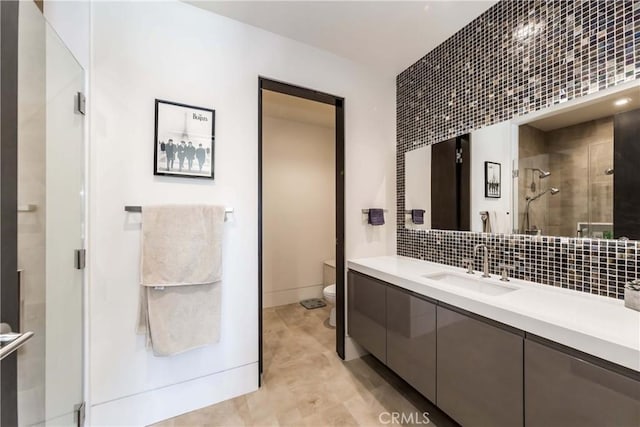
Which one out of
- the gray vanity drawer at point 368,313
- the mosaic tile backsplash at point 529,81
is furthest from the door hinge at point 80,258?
the mosaic tile backsplash at point 529,81

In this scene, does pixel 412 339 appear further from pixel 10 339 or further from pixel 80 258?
pixel 80 258

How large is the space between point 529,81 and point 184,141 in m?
2.13

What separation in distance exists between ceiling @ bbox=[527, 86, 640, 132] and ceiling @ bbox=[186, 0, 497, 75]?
879 millimetres

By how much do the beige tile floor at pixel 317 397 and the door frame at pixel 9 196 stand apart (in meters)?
0.90

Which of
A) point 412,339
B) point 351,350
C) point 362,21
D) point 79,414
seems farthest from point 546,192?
point 79,414

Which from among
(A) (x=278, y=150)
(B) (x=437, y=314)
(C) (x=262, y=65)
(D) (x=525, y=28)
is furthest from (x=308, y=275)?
(D) (x=525, y=28)

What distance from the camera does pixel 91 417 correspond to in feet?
4.73

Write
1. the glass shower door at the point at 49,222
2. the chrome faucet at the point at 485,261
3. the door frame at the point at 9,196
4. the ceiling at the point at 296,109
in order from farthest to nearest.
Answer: the ceiling at the point at 296,109, the chrome faucet at the point at 485,261, the glass shower door at the point at 49,222, the door frame at the point at 9,196

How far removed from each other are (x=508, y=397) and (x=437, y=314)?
0.43 m

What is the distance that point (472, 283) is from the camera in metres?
1.69

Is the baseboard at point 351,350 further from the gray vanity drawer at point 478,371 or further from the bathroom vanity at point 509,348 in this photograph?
the gray vanity drawer at point 478,371

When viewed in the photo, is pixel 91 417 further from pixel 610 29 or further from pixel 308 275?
pixel 610 29

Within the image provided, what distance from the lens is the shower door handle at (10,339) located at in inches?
31.1

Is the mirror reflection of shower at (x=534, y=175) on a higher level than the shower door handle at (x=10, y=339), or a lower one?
higher
